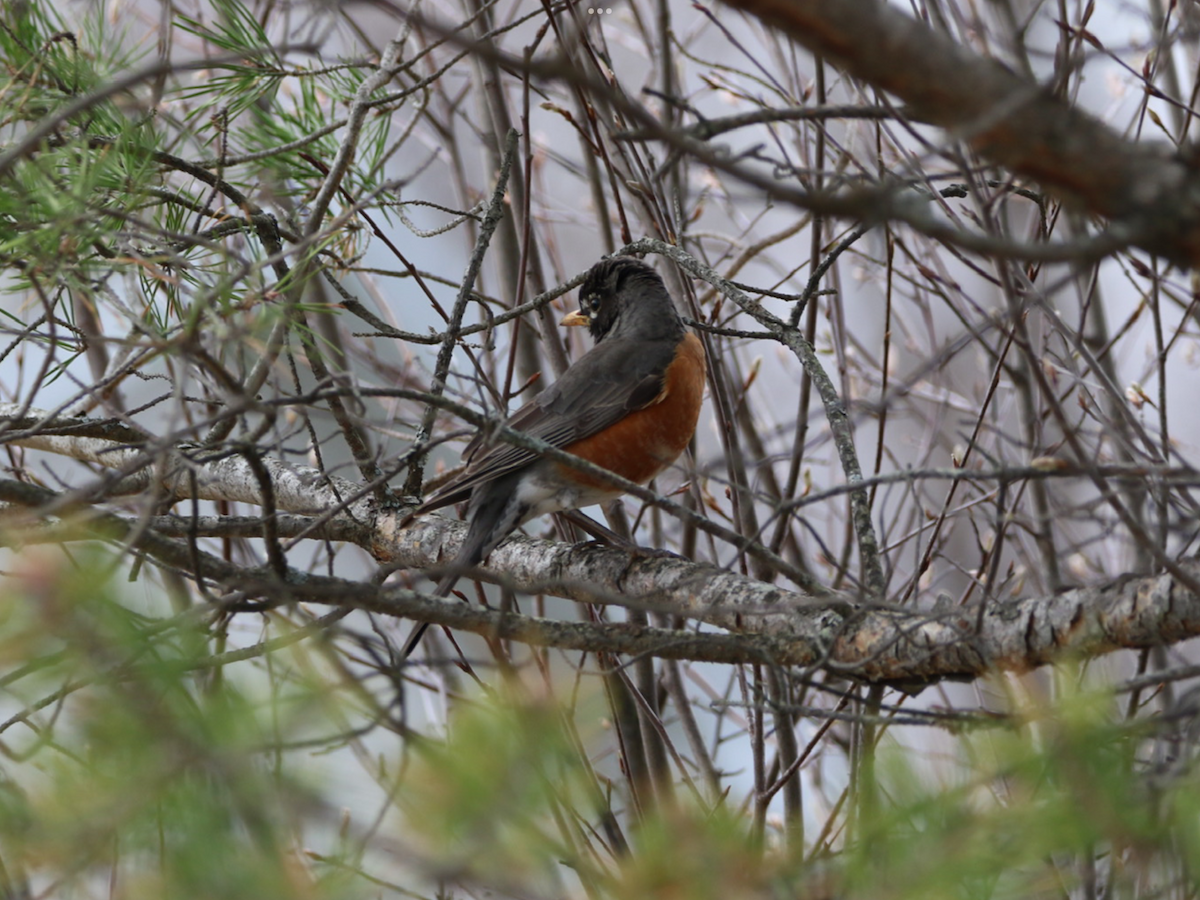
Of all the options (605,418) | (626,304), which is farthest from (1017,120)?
(626,304)

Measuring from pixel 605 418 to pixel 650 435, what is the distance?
0.15 meters

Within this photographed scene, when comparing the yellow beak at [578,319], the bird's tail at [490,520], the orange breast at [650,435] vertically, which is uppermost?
A: the yellow beak at [578,319]

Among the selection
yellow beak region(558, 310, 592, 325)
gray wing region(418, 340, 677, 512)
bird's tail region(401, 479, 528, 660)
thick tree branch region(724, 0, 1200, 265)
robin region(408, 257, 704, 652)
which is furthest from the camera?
yellow beak region(558, 310, 592, 325)

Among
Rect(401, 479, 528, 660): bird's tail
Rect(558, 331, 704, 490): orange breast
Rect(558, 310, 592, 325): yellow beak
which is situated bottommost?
Rect(401, 479, 528, 660): bird's tail

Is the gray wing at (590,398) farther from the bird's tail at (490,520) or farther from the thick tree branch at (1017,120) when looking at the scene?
the thick tree branch at (1017,120)

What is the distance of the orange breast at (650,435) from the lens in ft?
10.7

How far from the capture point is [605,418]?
3.24 meters

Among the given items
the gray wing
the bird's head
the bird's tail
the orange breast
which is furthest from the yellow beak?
the bird's tail

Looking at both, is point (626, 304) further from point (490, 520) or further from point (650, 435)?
point (490, 520)

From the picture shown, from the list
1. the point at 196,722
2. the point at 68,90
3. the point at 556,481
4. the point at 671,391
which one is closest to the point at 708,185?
the point at 671,391

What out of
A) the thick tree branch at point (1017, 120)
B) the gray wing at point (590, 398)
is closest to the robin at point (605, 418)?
the gray wing at point (590, 398)

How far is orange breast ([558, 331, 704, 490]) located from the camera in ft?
10.7

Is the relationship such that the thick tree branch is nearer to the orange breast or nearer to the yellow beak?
the orange breast

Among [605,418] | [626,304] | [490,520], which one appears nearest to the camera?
[490,520]
